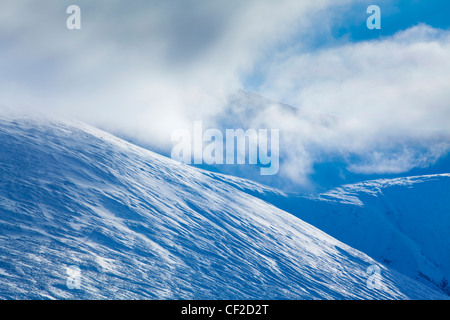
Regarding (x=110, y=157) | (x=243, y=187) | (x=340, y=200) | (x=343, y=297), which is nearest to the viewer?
(x=343, y=297)

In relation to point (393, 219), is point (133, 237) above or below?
below

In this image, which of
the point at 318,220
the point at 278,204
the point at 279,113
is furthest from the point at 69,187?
the point at 279,113

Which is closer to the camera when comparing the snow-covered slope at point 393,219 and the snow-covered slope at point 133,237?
the snow-covered slope at point 133,237

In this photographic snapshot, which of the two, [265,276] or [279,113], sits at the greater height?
[279,113]

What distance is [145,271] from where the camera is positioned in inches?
399

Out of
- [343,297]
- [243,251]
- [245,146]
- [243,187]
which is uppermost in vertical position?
[245,146]

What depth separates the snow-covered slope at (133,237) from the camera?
8.98 m

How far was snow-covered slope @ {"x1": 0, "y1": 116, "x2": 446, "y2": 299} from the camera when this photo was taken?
354 inches

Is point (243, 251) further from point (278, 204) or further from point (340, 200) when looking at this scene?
point (340, 200)

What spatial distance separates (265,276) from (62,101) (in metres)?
36.7

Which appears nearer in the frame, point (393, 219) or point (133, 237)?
point (133, 237)

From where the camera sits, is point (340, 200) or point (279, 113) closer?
point (340, 200)

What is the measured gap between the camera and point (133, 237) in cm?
1212

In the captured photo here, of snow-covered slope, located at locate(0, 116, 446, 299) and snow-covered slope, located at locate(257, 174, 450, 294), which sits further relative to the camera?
snow-covered slope, located at locate(257, 174, 450, 294)
